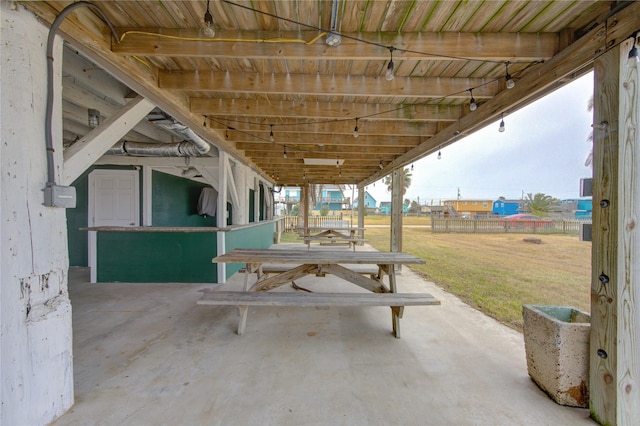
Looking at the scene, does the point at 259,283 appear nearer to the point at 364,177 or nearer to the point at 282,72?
the point at 282,72

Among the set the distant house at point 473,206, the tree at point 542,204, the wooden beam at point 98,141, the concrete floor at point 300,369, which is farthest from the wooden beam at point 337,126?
the distant house at point 473,206

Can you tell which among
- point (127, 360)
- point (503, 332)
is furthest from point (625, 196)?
point (127, 360)

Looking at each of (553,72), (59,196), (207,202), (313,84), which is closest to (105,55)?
(59,196)

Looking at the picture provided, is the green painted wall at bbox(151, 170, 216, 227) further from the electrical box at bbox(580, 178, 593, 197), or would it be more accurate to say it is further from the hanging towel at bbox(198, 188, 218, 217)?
the electrical box at bbox(580, 178, 593, 197)

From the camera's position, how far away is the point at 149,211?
4906 millimetres

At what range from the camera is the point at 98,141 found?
1.88m

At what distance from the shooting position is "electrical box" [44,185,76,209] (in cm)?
143

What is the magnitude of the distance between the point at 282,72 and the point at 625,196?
2600 mm

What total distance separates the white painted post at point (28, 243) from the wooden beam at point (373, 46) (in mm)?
535

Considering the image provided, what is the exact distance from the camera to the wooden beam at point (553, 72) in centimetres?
140

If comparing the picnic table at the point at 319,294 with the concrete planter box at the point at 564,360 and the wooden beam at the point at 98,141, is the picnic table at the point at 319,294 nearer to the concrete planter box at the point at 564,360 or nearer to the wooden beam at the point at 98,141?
the concrete planter box at the point at 564,360

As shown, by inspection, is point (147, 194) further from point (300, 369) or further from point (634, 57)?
point (634, 57)

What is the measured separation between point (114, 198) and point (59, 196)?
4.09 m

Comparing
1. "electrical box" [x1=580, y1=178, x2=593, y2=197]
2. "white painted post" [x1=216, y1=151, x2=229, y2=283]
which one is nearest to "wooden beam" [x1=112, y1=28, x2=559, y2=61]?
"electrical box" [x1=580, y1=178, x2=593, y2=197]
